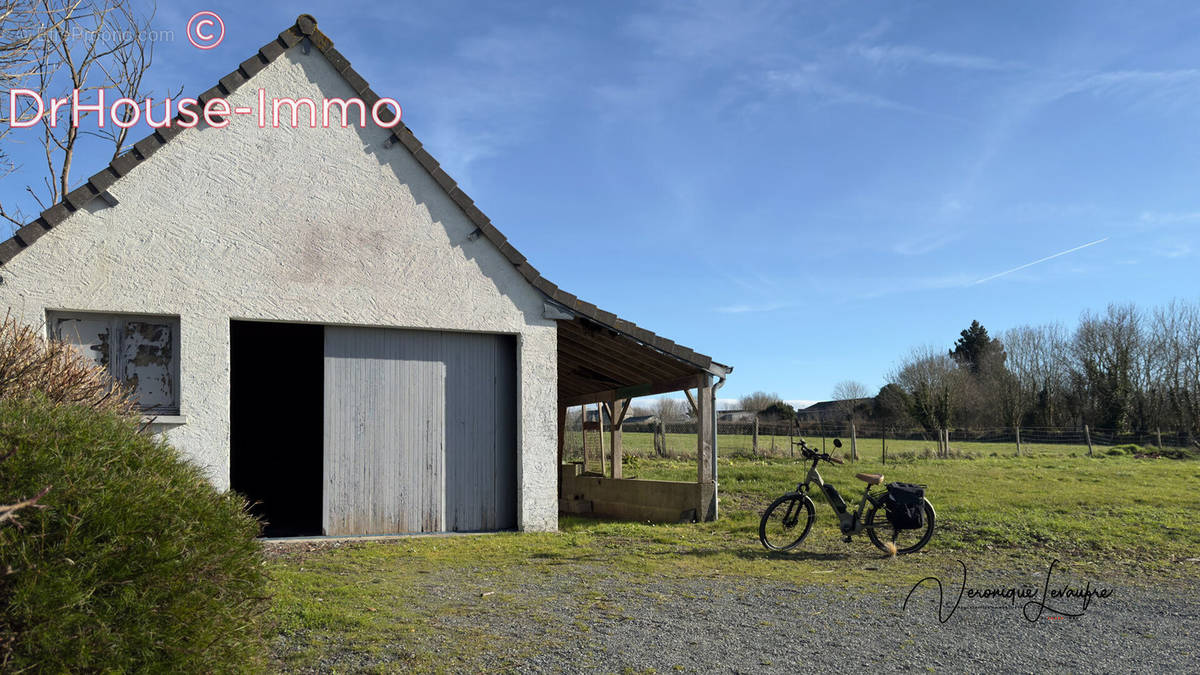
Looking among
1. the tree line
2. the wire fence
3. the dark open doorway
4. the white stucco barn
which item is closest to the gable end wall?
the white stucco barn

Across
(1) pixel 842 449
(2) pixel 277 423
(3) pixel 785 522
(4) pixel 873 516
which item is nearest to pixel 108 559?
(3) pixel 785 522

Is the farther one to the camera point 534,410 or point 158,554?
point 534,410

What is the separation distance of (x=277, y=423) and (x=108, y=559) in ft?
47.8

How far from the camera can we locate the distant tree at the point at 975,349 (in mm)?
63188

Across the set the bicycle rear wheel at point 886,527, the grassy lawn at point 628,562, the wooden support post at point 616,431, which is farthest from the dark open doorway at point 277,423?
the bicycle rear wheel at point 886,527

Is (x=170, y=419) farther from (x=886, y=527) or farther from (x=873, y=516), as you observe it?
(x=886, y=527)

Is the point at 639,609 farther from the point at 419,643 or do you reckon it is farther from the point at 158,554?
the point at 158,554

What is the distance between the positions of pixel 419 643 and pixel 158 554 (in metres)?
2.24

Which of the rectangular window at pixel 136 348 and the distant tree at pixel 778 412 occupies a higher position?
the rectangular window at pixel 136 348

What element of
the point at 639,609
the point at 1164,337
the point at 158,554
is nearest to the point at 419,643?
the point at 639,609

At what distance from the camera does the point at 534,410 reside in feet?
35.9

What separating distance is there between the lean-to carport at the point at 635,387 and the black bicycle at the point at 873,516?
2246mm

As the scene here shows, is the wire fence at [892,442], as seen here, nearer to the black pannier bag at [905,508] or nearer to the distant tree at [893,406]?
the distant tree at [893,406]

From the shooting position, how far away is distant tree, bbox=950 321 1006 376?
207 feet
